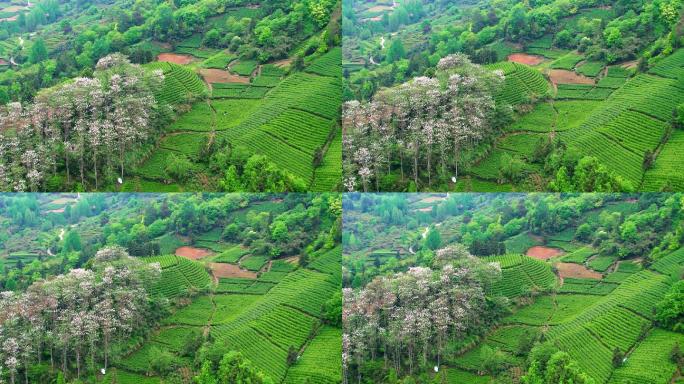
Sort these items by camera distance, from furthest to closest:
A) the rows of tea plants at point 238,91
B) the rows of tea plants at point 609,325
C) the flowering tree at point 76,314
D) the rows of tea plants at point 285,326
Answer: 1. the rows of tea plants at point 238,91
2. the rows of tea plants at point 285,326
3. the rows of tea plants at point 609,325
4. the flowering tree at point 76,314

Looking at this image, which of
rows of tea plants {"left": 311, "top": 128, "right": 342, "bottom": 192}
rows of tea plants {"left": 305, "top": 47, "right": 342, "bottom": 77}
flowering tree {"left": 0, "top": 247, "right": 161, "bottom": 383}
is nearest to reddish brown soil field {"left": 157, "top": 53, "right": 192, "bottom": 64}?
rows of tea plants {"left": 305, "top": 47, "right": 342, "bottom": 77}

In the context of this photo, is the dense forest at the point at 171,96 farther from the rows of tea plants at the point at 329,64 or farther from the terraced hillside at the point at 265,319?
the terraced hillside at the point at 265,319

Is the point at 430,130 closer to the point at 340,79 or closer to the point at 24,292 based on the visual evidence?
the point at 340,79

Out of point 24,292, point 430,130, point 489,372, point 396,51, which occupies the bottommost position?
point 489,372

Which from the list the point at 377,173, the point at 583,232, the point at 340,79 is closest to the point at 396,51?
the point at 340,79

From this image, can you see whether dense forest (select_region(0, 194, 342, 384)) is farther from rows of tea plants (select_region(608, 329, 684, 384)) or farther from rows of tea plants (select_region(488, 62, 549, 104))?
rows of tea plants (select_region(608, 329, 684, 384))

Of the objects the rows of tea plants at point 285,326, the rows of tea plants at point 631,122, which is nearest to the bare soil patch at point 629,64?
the rows of tea plants at point 631,122

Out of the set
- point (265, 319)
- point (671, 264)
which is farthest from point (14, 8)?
point (671, 264)
